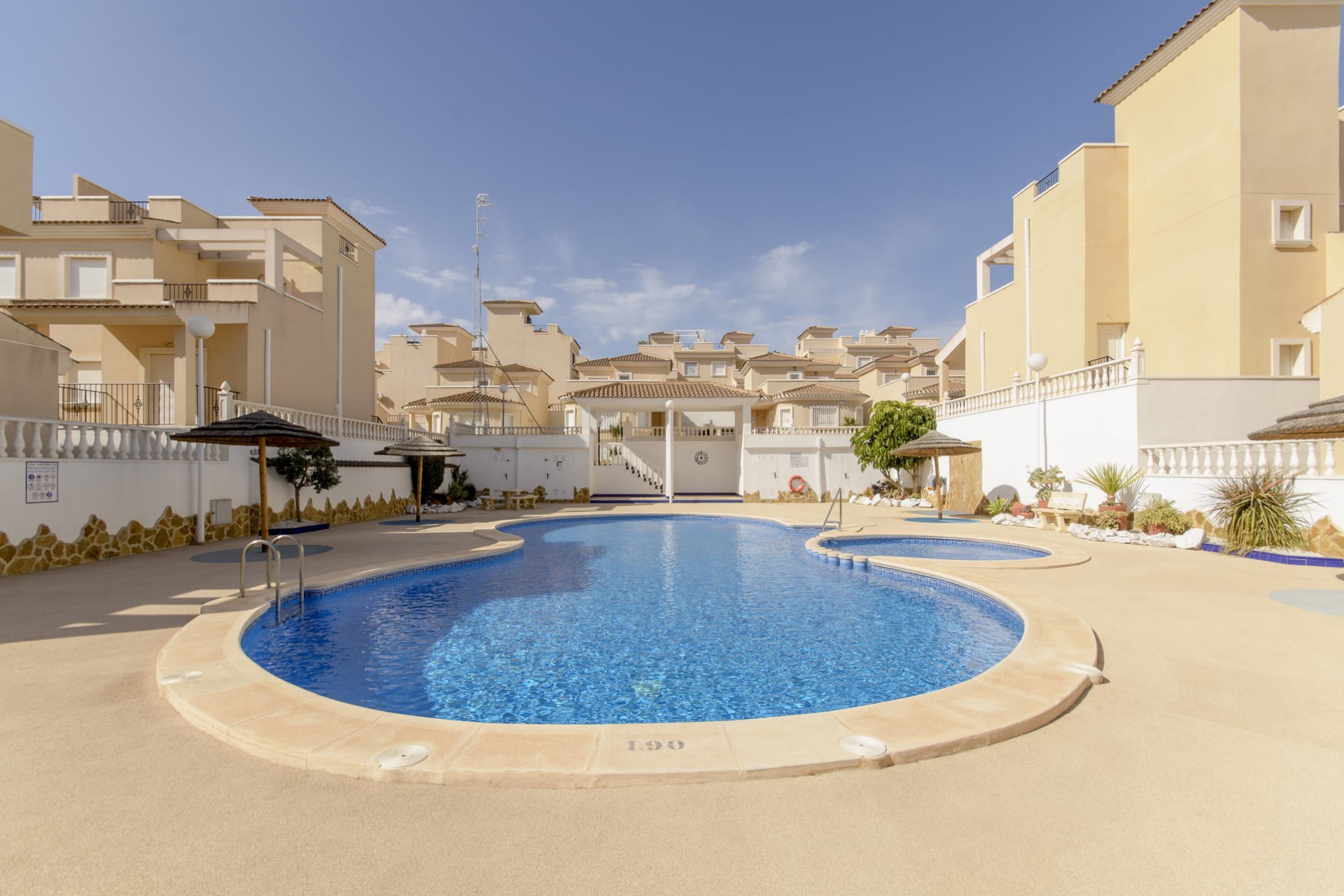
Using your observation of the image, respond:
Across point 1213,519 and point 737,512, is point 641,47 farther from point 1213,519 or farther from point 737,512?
point 1213,519

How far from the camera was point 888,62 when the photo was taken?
19688 millimetres

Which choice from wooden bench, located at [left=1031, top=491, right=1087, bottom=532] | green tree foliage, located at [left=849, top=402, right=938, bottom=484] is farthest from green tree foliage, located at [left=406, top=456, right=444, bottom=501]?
wooden bench, located at [left=1031, top=491, right=1087, bottom=532]

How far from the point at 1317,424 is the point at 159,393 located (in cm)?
2596

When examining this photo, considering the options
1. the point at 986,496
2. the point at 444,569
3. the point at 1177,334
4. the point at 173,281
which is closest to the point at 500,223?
the point at 173,281

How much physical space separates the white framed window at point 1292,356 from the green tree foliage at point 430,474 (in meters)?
24.2

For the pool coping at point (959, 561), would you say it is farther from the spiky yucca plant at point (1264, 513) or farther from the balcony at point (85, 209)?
the balcony at point (85, 209)

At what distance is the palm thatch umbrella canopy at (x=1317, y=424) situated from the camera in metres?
7.36

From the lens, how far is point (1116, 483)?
520 inches

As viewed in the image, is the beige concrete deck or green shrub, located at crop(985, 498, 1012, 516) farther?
green shrub, located at crop(985, 498, 1012, 516)

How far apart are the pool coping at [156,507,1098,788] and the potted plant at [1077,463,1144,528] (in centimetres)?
1035

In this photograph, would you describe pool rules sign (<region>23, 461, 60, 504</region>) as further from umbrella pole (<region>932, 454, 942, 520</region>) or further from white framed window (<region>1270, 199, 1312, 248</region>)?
white framed window (<region>1270, 199, 1312, 248</region>)

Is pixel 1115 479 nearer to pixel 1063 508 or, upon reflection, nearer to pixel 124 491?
pixel 1063 508

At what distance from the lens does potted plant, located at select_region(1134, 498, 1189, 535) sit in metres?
11.8

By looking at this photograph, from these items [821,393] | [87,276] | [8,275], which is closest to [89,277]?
[87,276]
